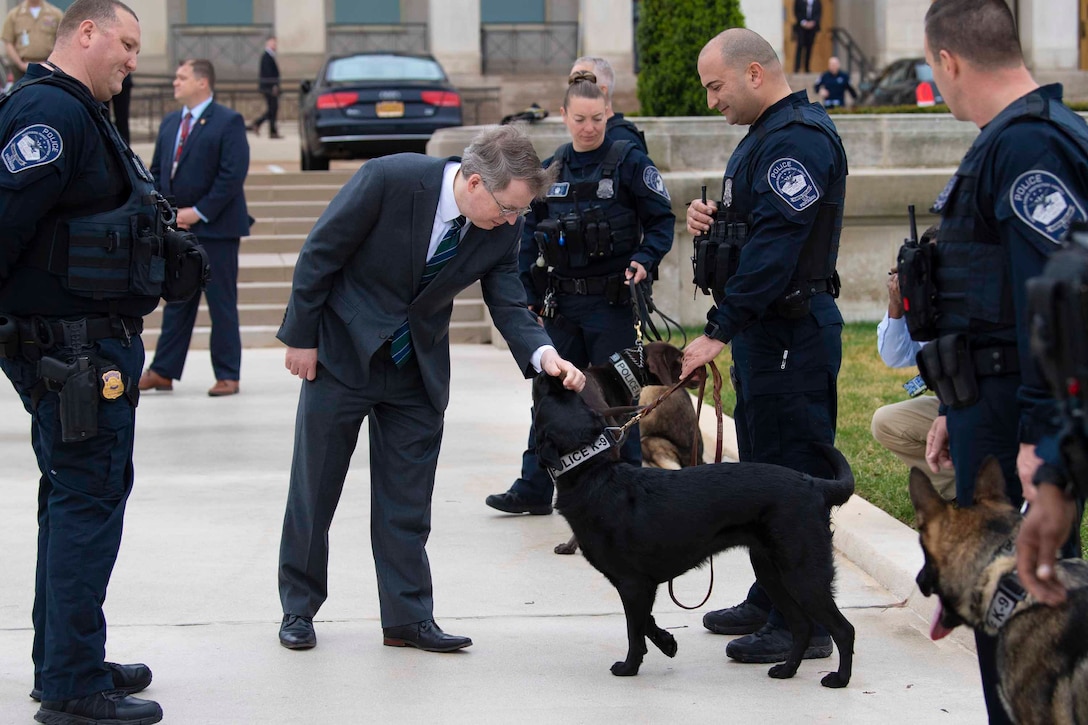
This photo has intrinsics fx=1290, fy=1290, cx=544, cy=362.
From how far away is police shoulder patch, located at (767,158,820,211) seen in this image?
4.21m

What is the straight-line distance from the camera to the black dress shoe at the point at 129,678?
13.2 feet

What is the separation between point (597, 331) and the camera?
6168 millimetres

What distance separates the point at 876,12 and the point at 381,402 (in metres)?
29.2

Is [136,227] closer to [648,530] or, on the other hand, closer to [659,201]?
[648,530]

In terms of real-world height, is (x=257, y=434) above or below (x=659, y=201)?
below

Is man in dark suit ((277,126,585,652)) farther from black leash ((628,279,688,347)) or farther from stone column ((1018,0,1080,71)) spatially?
stone column ((1018,0,1080,71))

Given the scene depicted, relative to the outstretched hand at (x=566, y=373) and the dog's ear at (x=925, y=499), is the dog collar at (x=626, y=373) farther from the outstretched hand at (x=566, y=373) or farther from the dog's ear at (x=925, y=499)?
the dog's ear at (x=925, y=499)

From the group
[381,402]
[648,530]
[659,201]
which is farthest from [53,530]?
[659,201]

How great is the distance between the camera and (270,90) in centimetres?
2391

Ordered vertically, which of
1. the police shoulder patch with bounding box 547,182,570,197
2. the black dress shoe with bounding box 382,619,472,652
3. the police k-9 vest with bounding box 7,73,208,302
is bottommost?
the black dress shoe with bounding box 382,619,472,652

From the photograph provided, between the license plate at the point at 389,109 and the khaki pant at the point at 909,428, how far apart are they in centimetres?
1265

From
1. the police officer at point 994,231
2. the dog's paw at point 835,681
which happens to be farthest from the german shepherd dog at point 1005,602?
the dog's paw at point 835,681

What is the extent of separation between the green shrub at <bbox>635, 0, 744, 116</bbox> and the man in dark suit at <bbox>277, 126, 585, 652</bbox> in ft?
26.9

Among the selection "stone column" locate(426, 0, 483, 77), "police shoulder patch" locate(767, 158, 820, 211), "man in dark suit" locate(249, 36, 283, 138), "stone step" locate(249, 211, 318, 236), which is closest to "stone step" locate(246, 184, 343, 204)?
"stone step" locate(249, 211, 318, 236)
